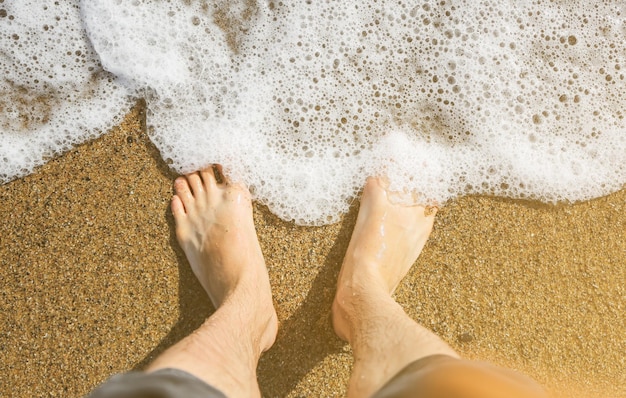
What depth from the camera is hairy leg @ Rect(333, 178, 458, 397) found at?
1362 mm

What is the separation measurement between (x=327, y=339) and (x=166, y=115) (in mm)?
954

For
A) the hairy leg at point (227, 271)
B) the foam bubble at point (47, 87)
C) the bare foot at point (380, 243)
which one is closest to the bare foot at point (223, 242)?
the hairy leg at point (227, 271)

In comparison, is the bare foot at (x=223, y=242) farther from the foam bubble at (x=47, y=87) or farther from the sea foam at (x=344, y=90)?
the foam bubble at (x=47, y=87)

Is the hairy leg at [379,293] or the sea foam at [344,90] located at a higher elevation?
the sea foam at [344,90]

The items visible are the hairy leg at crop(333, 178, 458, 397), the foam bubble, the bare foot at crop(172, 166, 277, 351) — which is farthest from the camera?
the foam bubble

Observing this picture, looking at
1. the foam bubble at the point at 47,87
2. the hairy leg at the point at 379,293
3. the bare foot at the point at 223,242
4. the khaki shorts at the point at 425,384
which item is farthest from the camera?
the foam bubble at the point at 47,87

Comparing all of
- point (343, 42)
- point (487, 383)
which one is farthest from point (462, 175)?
point (487, 383)

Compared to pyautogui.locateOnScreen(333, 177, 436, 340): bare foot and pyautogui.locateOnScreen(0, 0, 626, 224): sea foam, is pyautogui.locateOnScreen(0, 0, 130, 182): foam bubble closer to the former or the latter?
pyautogui.locateOnScreen(0, 0, 626, 224): sea foam

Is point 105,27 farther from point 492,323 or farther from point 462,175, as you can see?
point 492,323

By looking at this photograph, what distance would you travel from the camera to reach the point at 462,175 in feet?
5.98

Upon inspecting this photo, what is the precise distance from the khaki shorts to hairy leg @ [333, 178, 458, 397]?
0.10 meters

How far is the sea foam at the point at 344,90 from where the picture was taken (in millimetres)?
1812

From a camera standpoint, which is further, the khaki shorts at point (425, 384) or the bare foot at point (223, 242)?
the bare foot at point (223, 242)

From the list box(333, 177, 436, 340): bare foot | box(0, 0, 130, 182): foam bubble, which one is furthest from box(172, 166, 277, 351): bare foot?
box(0, 0, 130, 182): foam bubble
